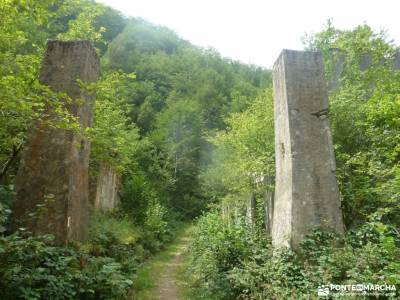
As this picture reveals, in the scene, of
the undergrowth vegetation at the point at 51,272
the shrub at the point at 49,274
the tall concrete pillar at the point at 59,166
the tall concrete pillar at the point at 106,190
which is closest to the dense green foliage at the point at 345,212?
the undergrowth vegetation at the point at 51,272

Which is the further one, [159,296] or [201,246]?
[201,246]

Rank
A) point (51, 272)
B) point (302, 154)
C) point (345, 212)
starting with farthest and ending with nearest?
point (345, 212) → point (302, 154) → point (51, 272)

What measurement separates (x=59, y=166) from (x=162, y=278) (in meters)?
4.70

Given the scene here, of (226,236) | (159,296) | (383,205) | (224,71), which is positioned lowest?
(159,296)

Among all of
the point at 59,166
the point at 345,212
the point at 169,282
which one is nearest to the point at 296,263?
the point at 345,212

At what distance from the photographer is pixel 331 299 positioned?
14.6 ft

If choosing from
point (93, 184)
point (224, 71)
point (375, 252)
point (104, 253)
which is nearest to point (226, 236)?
point (104, 253)

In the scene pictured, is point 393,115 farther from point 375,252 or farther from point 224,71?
point 224,71

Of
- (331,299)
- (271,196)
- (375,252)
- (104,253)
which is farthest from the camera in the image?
(271,196)

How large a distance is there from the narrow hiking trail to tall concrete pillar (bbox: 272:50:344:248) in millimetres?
2741

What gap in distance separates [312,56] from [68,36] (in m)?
7.45

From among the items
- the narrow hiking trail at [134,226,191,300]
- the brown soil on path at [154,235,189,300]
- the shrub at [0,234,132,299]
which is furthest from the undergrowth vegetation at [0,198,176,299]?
the brown soil on path at [154,235,189,300]

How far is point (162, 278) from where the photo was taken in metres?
8.50

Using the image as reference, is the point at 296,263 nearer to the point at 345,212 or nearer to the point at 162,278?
the point at 345,212
